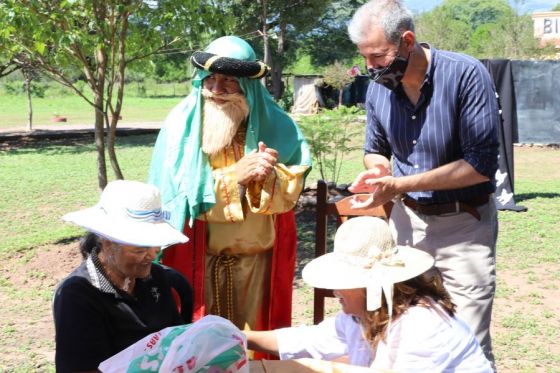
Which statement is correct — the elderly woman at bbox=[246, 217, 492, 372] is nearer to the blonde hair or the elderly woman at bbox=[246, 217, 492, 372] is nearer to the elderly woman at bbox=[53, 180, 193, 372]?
the blonde hair

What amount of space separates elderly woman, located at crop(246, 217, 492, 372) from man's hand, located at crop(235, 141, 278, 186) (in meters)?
0.74

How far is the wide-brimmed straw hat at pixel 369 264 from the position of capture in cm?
211

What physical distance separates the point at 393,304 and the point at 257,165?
39.3 inches

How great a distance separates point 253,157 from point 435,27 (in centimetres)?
4119

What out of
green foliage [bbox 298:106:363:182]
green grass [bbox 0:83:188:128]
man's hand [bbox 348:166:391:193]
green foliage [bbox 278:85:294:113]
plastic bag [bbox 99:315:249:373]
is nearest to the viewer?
plastic bag [bbox 99:315:249:373]

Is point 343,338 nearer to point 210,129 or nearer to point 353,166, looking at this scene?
point 210,129

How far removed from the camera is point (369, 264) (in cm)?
212

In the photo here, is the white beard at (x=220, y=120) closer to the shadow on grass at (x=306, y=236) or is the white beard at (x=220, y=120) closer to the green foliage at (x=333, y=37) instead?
the shadow on grass at (x=306, y=236)

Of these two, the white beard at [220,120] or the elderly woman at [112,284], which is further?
the white beard at [220,120]

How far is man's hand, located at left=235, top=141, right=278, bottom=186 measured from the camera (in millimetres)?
2920

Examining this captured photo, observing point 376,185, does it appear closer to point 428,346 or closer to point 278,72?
A: point 428,346

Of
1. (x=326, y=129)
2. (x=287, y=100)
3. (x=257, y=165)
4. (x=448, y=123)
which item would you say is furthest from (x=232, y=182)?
(x=287, y=100)

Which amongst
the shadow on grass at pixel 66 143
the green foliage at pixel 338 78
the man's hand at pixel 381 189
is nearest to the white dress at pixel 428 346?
the man's hand at pixel 381 189

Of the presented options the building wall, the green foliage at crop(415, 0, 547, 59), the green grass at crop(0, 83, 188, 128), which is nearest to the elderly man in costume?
the green grass at crop(0, 83, 188, 128)
